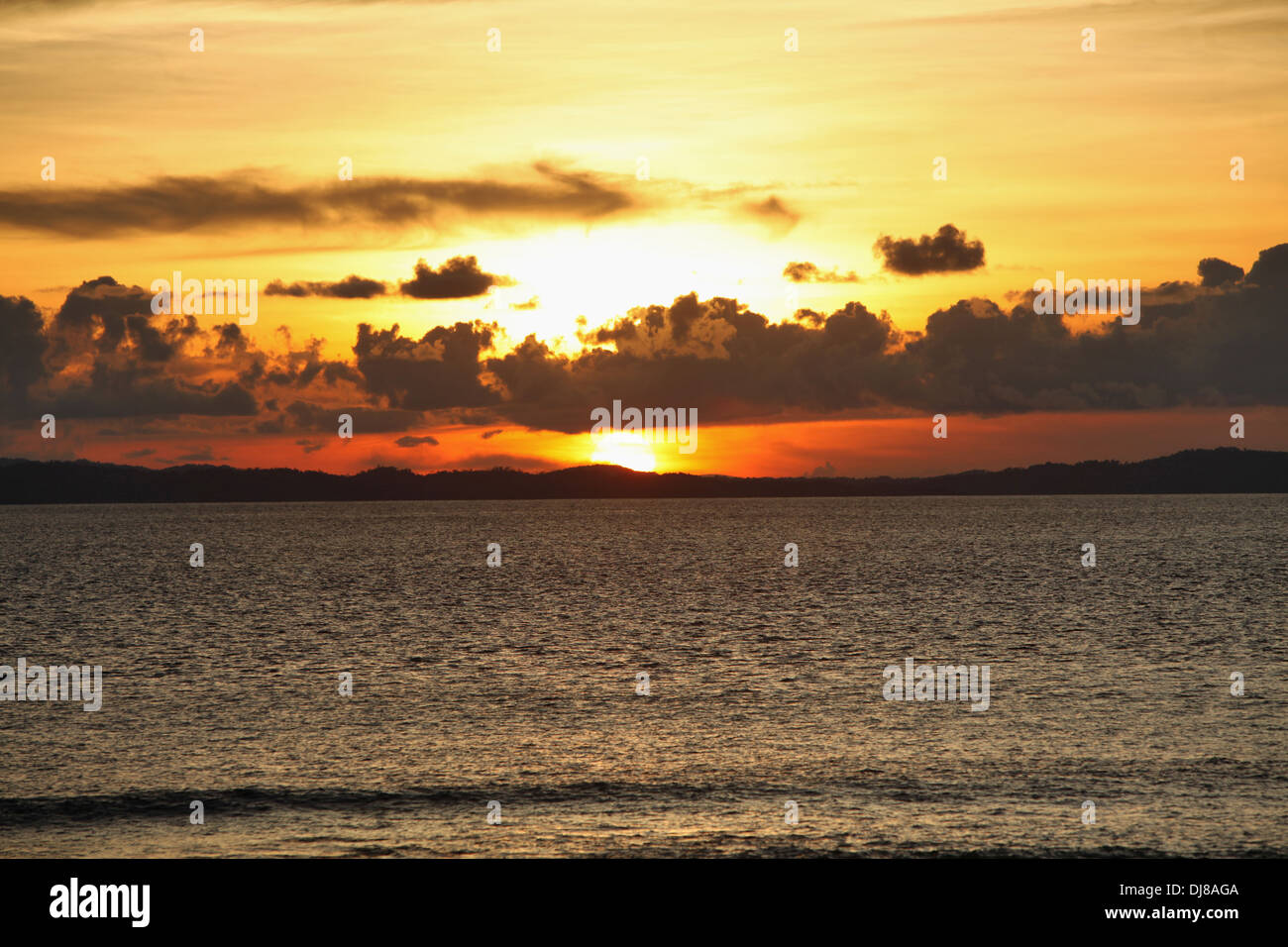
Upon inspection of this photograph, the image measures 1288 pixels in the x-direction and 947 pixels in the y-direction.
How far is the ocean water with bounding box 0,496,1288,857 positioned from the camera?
26.3 metres

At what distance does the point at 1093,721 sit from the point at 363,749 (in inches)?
1020

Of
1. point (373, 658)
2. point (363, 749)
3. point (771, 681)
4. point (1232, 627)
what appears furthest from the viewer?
point (1232, 627)

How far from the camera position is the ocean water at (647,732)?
26.3 meters

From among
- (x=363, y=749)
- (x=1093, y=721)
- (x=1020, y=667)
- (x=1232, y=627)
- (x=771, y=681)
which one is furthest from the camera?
(x=1232, y=627)

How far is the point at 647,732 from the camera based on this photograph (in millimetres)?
38938

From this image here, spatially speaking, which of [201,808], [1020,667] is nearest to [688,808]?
[201,808]
